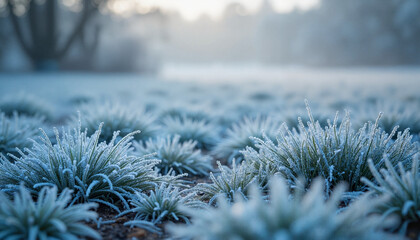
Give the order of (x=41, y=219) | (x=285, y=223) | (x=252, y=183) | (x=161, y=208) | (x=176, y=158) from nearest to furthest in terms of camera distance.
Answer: (x=285, y=223) → (x=41, y=219) → (x=161, y=208) → (x=252, y=183) → (x=176, y=158)

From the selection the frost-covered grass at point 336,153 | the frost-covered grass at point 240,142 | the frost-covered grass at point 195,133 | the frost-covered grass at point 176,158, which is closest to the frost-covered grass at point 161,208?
the frost-covered grass at point 336,153

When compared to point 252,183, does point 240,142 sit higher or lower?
lower

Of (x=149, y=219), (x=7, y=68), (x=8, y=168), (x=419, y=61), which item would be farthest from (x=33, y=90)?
(x=419, y=61)

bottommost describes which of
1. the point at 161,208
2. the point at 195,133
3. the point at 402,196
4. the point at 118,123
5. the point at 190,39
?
the point at 195,133

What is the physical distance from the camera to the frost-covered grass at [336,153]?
7.22 ft

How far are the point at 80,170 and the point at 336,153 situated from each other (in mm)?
1793

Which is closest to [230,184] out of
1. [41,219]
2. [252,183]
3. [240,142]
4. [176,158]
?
[252,183]

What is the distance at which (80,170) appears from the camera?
2236mm

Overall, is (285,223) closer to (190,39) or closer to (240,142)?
(240,142)

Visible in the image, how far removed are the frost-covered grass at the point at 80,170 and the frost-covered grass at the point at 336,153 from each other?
0.96m

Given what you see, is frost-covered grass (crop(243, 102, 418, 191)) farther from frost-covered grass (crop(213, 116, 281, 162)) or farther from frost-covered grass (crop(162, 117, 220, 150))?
frost-covered grass (crop(162, 117, 220, 150))

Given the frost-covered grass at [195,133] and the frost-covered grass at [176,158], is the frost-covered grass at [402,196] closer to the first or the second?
the frost-covered grass at [176,158]

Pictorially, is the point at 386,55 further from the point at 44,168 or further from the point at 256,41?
the point at 44,168

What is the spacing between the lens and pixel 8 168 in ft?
7.42
